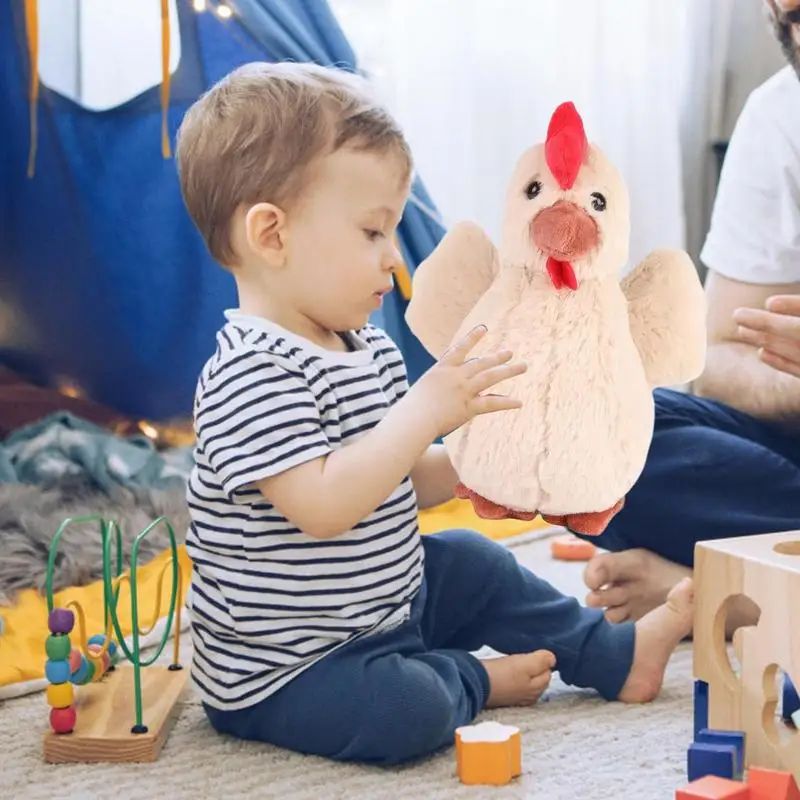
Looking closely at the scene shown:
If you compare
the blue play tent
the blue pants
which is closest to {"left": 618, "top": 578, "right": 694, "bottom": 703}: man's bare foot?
the blue pants

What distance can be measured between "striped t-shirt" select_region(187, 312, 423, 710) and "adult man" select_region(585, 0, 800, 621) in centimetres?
→ 32

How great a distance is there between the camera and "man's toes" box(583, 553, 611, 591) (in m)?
1.16

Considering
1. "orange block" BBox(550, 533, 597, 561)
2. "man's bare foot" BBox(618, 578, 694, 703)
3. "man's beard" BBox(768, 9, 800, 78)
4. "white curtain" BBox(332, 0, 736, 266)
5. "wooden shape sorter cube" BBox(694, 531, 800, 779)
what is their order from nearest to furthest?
"wooden shape sorter cube" BBox(694, 531, 800, 779) < "man's bare foot" BBox(618, 578, 694, 703) < "man's beard" BBox(768, 9, 800, 78) < "orange block" BBox(550, 533, 597, 561) < "white curtain" BBox(332, 0, 736, 266)

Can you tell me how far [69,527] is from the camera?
1.40 m

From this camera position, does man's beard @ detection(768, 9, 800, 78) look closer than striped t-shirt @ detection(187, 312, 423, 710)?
No

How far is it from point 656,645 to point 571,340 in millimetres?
386

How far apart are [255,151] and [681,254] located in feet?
1.05

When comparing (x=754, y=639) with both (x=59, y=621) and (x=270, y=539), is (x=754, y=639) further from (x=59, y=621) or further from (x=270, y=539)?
(x=59, y=621)

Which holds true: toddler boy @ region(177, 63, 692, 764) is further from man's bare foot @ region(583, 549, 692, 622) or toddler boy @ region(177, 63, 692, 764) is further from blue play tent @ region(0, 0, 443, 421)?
blue play tent @ region(0, 0, 443, 421)

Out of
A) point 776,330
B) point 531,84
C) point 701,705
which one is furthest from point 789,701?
point 531,84

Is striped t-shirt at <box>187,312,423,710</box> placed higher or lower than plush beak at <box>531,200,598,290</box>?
lower

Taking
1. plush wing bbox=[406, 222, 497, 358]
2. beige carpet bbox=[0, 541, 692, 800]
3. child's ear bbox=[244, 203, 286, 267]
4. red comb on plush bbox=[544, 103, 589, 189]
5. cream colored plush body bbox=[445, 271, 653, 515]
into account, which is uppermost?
red comb on plush bbox=[544, 103, 589, 189]

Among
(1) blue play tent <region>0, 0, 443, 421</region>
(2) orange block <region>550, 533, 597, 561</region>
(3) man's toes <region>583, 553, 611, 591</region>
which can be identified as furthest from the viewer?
(1) blue play tent <region>0, 0, 443, 421</region>

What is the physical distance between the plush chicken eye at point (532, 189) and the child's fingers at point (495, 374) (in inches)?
3.8
